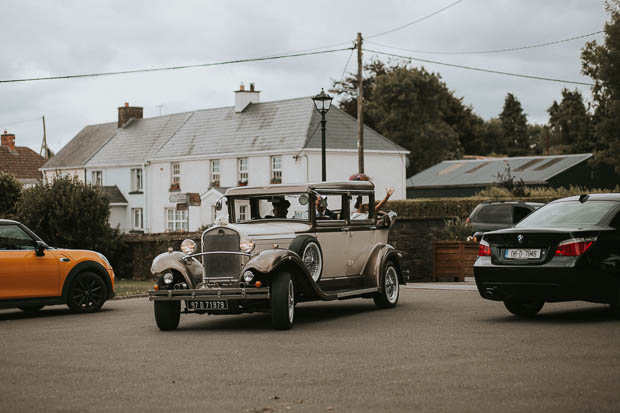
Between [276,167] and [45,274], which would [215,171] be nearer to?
[276,167]

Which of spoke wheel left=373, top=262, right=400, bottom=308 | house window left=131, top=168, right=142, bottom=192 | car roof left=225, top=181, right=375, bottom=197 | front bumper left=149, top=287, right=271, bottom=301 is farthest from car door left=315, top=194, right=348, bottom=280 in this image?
house window left=131, top=168, right=142, bottom=192

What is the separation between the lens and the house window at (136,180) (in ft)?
201

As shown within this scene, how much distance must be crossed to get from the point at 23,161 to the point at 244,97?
3103 cm

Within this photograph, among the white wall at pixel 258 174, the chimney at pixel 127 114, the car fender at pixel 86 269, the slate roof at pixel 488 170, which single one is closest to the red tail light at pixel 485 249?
the car fender at pixel 86 269

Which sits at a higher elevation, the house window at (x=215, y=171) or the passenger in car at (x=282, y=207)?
the house window at (x=215, y=171)

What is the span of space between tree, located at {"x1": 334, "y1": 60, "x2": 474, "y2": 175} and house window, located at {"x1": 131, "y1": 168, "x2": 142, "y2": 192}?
17.7 metres

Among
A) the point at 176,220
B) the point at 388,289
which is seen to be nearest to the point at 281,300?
the point at 388,289

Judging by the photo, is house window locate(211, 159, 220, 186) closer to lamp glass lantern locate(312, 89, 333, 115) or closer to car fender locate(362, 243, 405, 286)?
lamp glass lantern locate(312, 89, 333, 115)

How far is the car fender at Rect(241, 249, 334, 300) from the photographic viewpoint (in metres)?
11.9

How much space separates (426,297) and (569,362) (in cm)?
819

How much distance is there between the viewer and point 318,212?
13.7 meters

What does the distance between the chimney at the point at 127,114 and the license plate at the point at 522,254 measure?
57478 mm

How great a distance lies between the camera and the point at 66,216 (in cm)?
2769

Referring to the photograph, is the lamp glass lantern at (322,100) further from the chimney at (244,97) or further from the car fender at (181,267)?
the chimney at (244,97)
